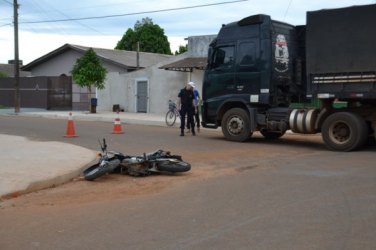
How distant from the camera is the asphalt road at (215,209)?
5.61 meters

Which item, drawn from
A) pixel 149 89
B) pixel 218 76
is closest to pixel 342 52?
pixel 218 76

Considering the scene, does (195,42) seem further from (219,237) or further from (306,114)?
(219,237)

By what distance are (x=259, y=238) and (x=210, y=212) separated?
1.31 metres

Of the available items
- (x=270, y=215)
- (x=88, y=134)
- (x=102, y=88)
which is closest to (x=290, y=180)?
(x=270, y=215)

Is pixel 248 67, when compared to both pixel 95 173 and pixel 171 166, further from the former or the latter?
pixel 95 173

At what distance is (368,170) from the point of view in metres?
10.1

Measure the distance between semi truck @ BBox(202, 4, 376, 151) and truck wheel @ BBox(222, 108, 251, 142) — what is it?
0.03 metres

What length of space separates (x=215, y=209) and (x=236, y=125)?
8563 mm

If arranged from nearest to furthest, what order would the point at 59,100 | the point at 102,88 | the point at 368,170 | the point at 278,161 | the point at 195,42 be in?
the point at 368,170 → the point at 278,161 → the point at 195,42 → the point at 102,88 → the point at 59,100

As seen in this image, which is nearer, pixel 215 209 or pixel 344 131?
pixel 215 209

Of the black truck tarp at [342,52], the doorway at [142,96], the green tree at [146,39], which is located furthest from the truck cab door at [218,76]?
the green tree at [146,39]

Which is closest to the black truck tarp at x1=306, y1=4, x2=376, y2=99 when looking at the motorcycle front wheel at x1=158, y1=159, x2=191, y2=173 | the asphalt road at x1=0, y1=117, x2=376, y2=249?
the asphalt road at x1=0, y1=117, x2=376, y2=249

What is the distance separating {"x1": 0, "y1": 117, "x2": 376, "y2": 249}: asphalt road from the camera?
5613 millimetres

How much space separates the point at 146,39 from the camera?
216ft
